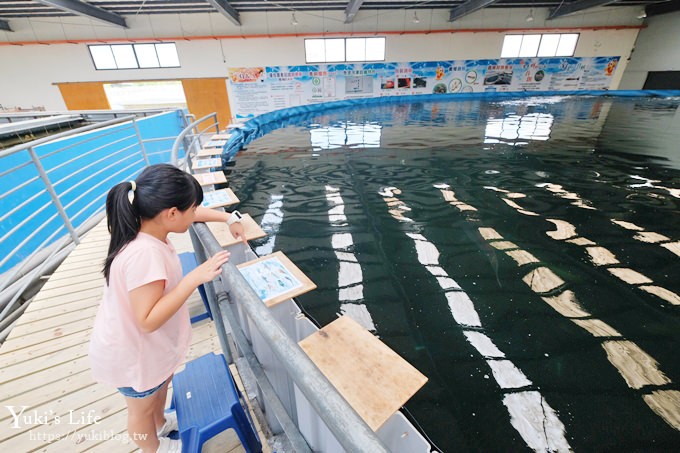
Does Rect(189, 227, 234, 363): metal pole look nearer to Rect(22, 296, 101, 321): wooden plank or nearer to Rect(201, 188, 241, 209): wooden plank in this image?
Rect(201, 188, 241, 209): wooden plank

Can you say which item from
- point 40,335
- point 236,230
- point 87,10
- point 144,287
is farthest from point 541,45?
point 40,335

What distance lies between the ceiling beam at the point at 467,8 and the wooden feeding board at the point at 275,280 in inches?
540

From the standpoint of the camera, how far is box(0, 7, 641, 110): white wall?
11359 millimetres

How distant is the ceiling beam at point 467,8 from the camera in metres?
10.8

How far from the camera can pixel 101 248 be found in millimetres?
2877

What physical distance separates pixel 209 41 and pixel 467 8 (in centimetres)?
1087

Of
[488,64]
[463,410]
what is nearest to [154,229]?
[463,410]

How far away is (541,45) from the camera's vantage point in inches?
567

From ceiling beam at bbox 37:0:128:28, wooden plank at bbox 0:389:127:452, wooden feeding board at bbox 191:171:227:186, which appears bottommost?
wooden plank at bbox 0:389:127:452

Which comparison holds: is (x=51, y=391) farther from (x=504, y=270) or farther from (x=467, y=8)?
(x=467, y=8)

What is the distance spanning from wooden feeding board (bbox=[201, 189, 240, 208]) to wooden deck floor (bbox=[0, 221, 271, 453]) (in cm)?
79

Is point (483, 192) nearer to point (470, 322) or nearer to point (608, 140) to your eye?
point (470, 322)

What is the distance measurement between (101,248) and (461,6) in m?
15.5

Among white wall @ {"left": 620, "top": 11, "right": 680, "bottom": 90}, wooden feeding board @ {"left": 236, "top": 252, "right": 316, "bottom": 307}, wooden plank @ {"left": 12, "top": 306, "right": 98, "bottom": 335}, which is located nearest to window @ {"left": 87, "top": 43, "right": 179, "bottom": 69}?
wooden plank @ {"left": 12, "top": 306, "right": 98, "bottom": 335}
